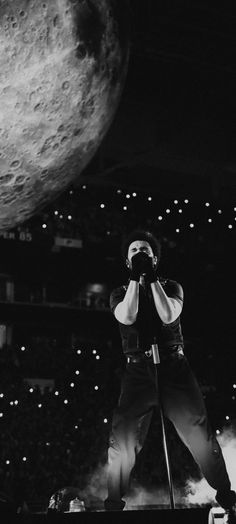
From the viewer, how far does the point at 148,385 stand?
2.96 m

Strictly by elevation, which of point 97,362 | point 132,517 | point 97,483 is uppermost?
point 97,362

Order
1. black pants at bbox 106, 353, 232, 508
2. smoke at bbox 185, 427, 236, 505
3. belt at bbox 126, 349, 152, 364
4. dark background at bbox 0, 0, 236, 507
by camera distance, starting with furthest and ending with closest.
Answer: dark background at bbox 0, 0, 236, 507 → smoke at bbox 185, 427, 236, 505 → belt at bbox 126, 349, 152, 364 → black pants at bbox 106, 353, 232, 508

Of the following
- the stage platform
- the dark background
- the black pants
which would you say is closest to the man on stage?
the black pants

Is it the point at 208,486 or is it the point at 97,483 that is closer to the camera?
the point at 208,486

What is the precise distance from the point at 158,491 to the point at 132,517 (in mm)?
5867

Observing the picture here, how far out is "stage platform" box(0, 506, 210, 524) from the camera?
1754mm

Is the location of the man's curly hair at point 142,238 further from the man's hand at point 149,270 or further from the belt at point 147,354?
the belt at point 147,354

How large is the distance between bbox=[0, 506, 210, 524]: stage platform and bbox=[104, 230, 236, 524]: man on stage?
100cm

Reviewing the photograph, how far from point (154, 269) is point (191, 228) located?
29.7 feet

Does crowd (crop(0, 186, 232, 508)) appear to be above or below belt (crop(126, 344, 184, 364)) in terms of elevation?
above

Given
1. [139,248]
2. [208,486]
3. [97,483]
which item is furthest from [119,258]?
[139,248]

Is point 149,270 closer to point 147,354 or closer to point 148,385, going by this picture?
point 147,354

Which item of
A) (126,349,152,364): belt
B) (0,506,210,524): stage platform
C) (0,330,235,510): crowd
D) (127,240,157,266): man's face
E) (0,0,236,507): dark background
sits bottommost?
(0,506,210,524): stage platform

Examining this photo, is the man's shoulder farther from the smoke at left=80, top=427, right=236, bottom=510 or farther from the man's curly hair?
the smoke at left=80, top=427, right=236, bottom=510
